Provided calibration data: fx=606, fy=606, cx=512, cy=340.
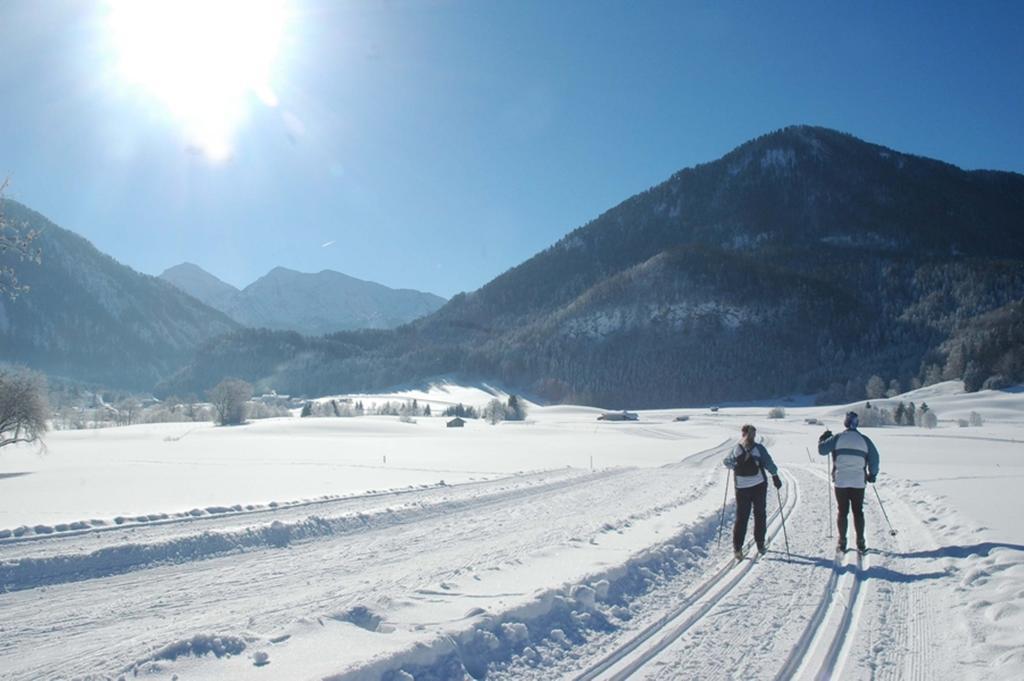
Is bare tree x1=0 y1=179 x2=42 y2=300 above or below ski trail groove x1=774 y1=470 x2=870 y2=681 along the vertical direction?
above

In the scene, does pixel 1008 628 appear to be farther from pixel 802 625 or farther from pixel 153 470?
pixel 153 470

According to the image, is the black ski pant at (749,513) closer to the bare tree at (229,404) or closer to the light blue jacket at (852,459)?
the light blue jacket at (852,459)

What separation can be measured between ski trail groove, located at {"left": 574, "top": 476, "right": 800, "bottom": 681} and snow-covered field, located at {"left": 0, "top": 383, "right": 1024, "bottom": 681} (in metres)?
0.04

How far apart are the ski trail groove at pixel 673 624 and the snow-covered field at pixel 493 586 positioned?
4 cm

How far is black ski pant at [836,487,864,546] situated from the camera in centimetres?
1004

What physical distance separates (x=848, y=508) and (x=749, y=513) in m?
2.09

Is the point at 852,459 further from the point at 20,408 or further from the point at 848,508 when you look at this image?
the point at 20,408

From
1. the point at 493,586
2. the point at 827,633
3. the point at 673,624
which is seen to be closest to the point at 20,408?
the point at 493,586

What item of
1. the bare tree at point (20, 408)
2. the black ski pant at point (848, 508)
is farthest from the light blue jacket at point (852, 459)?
the bare tree at point (20, 408)

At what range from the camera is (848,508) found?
34.6 feet

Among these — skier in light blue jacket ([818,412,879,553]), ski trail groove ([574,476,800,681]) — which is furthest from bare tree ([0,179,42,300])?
skier in light blue jacket ([818,412,879,553])

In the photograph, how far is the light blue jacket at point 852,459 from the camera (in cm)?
1043

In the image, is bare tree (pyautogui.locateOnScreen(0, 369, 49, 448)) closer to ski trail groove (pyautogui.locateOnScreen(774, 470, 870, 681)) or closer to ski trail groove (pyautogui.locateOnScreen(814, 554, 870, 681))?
ski trail groove (pyautogui.locateOnScreen(774, 470, 870, 681))

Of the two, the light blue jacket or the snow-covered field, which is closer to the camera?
the snow-covered field
